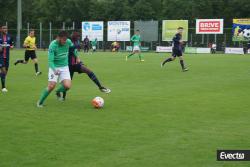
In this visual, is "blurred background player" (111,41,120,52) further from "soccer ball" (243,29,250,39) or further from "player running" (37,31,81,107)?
"player running" (37,31,81,107)

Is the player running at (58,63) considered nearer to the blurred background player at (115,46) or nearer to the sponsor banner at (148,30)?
the blurred background player at (115,46)

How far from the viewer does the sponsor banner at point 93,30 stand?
6247 cm

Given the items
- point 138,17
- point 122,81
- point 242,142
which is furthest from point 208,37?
point 242,142

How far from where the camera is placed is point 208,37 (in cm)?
5831

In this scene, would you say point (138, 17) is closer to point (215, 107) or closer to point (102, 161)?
point (215, 107)

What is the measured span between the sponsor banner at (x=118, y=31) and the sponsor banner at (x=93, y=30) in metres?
1.19

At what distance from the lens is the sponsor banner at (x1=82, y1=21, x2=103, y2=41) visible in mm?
62469

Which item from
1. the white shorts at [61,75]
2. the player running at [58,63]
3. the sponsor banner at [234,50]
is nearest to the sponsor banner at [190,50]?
the sponsor banner at [234,50]

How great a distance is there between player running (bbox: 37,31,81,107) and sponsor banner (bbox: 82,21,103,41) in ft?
168

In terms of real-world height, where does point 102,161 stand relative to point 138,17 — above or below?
below

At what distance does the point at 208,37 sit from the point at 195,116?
4942 cm

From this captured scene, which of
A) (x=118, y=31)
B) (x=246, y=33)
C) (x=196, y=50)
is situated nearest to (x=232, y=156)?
(x=196, y=50)

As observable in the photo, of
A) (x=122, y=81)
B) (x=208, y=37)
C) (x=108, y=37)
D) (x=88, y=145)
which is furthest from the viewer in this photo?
(x=108, y=37)

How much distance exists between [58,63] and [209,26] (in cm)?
4763
